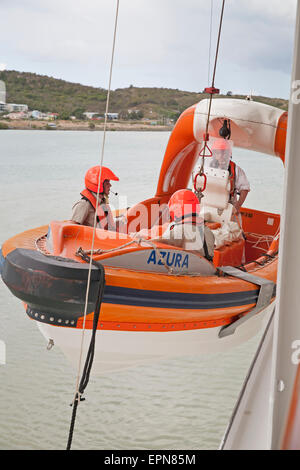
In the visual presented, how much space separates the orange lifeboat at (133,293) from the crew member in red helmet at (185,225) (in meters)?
0.08

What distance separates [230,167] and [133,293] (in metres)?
1.73

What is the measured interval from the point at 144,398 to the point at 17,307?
2.29 meters

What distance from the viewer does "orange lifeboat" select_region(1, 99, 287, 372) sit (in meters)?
2.42

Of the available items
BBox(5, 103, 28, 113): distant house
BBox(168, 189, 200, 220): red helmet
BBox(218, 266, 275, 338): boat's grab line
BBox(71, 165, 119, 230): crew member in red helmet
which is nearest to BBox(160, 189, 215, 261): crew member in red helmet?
BBox(168, 189, 200, 220): red helmet

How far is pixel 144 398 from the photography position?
3.36m

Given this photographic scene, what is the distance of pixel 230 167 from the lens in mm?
3885

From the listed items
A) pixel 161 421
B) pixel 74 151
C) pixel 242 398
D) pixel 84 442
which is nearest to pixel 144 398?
pixel 161 421

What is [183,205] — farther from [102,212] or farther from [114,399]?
[114,399]

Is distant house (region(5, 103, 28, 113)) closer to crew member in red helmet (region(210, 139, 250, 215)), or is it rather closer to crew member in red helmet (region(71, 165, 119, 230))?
crew member in red helmet (region(210, 139, 250, 215))

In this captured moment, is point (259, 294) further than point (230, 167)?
No

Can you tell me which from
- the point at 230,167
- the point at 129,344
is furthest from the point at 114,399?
the point at 230,167

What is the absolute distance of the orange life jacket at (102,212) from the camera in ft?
9.85

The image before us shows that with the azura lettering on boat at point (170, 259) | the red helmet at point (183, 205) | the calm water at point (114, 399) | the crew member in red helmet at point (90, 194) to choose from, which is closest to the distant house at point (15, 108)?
the calm water at point (114, 399)

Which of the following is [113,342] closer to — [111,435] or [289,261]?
[111,435]
